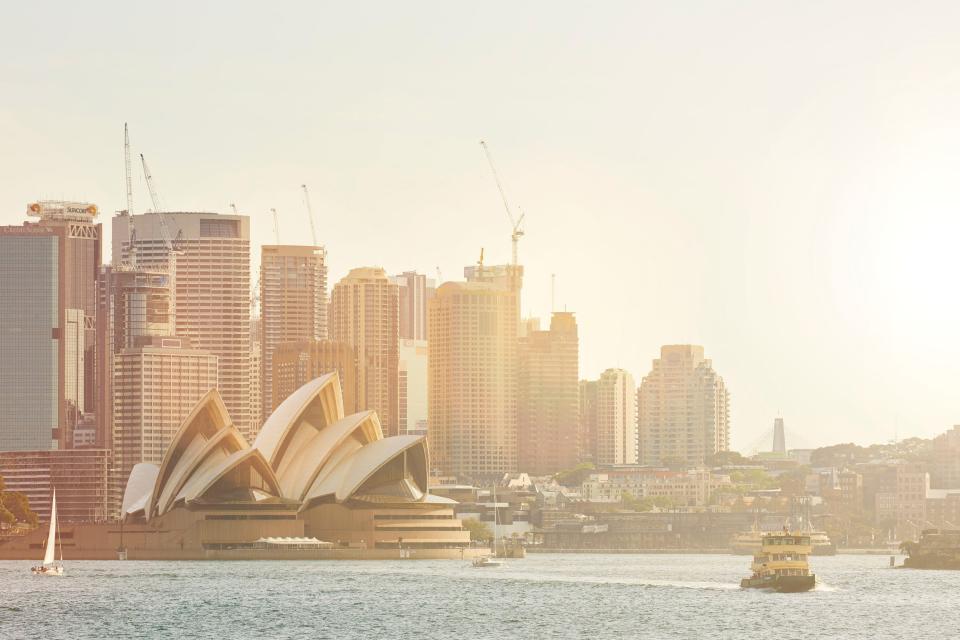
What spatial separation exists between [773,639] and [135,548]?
323 feet

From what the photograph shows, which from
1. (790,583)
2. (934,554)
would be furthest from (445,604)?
(934,554)

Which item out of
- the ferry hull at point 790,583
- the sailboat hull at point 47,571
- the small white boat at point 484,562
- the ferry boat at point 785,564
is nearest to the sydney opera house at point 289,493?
the small white boat at point 484,562

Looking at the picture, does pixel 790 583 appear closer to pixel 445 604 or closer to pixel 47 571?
pixel 445 604

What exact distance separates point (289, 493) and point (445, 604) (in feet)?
211

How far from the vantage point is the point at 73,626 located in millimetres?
106625

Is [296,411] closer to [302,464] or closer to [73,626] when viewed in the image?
[302,464]

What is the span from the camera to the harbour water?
343 ft

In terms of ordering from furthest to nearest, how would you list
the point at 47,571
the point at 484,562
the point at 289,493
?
1. the point at 289,493
2. the point at 484,562
3. the point at 47,571

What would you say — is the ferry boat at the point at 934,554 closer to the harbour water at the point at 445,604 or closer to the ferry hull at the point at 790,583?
the harbour water at the point at 445,604

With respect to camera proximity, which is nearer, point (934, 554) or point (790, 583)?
point (790, 583)

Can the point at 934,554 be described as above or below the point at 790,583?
below

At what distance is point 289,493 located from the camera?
610 ft

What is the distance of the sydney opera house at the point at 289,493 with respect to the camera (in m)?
182

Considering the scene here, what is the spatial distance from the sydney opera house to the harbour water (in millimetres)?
12297
